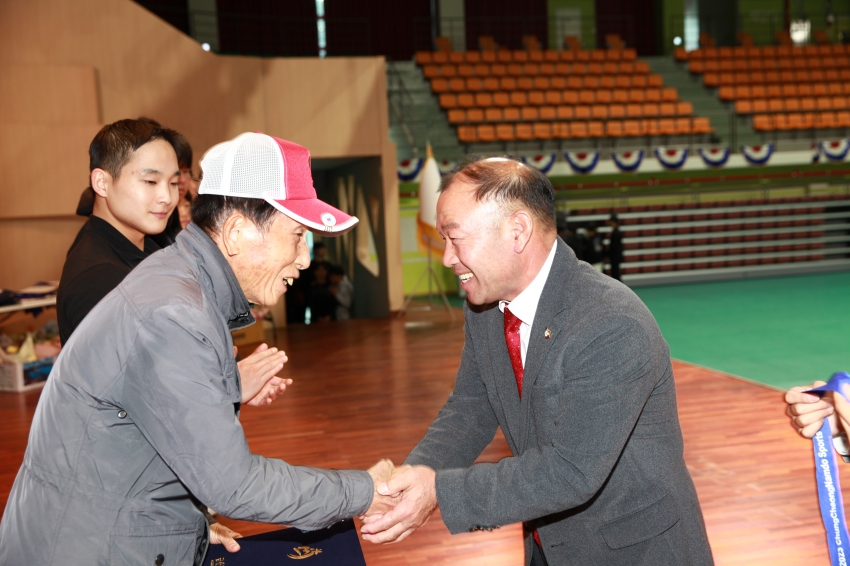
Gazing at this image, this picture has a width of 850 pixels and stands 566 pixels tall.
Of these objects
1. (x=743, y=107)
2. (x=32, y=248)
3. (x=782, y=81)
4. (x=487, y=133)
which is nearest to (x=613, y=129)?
(x=487, y=133)

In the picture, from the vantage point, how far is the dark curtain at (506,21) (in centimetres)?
1811

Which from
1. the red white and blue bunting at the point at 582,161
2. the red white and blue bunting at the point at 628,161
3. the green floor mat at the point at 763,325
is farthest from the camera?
the red white and blue bunting at the point at 628,161

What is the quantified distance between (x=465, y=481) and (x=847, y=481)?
332 centimetres

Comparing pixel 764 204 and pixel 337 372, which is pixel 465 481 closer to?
pixel 337 372

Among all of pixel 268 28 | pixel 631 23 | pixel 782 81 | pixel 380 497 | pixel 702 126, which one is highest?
pixel 631 23

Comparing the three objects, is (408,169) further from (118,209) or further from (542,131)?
(118,209)

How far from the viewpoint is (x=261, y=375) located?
79.1 inches

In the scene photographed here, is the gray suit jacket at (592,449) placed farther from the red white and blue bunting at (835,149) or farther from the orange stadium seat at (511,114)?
the red white and blue bunting at (835,149)

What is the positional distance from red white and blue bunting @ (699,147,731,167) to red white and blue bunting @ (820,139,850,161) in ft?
7.22

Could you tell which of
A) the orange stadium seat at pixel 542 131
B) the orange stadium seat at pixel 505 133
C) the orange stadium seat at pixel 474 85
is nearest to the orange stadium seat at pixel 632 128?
the orange stadium seat at pixel 542 131

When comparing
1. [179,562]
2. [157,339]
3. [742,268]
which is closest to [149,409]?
[157,339]

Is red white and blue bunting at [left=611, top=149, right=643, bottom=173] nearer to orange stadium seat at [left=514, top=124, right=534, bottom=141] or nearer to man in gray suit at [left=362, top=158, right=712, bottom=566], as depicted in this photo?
orange stadium seat at [left=514, top=124, right=534, bottom=141]

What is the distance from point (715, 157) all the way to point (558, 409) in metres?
13.8

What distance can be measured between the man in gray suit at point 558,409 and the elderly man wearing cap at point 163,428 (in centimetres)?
34
